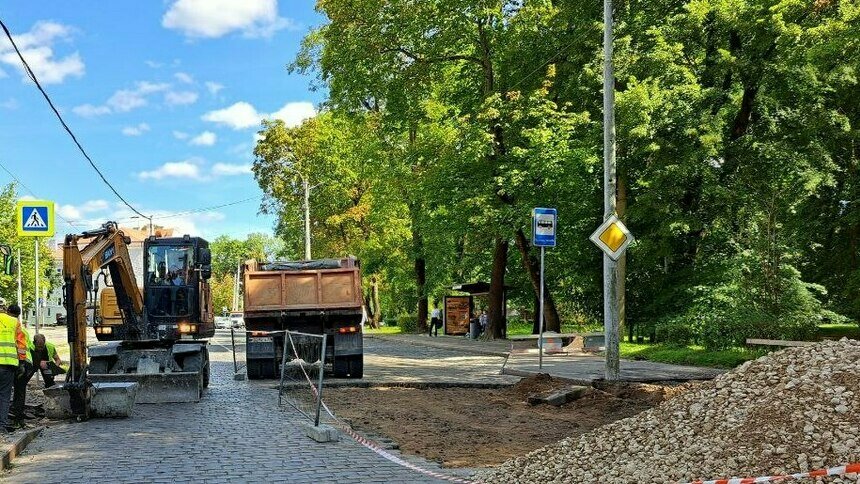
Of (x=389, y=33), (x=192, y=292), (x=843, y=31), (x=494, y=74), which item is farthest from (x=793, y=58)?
(x=192, y=292)

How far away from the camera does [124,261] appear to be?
1527 cm

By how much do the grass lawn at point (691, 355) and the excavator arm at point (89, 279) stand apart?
12743 mm

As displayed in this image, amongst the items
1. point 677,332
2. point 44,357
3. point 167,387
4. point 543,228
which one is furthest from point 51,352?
point 677,332

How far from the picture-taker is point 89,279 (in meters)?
13.1

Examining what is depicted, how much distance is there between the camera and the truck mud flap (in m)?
14.6

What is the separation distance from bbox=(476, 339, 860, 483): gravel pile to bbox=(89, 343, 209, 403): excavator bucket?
330 inches

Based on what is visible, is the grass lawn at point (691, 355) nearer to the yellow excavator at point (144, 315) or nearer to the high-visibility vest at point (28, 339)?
the yellow excavator at point (144, 315)

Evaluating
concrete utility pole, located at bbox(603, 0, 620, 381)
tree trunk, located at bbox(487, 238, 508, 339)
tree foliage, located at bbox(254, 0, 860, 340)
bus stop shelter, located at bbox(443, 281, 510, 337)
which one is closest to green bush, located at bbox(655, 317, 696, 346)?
tree foliage, located at bbox(254, 0, 860, 340)

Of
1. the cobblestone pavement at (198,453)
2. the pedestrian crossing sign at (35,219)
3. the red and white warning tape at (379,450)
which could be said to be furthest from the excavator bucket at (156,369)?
the pedestrian crossing sign at (35,219)

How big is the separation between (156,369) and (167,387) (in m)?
1.16

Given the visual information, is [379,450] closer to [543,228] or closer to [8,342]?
[8,342]

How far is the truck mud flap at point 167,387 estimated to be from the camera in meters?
14.6

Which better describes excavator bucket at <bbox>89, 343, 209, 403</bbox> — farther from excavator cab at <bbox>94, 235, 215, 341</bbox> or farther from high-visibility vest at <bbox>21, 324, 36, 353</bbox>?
excavator cab at <bbox>94, 235, 215, 341</bbox>

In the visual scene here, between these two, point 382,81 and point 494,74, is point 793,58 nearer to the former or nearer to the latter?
point 494,74
